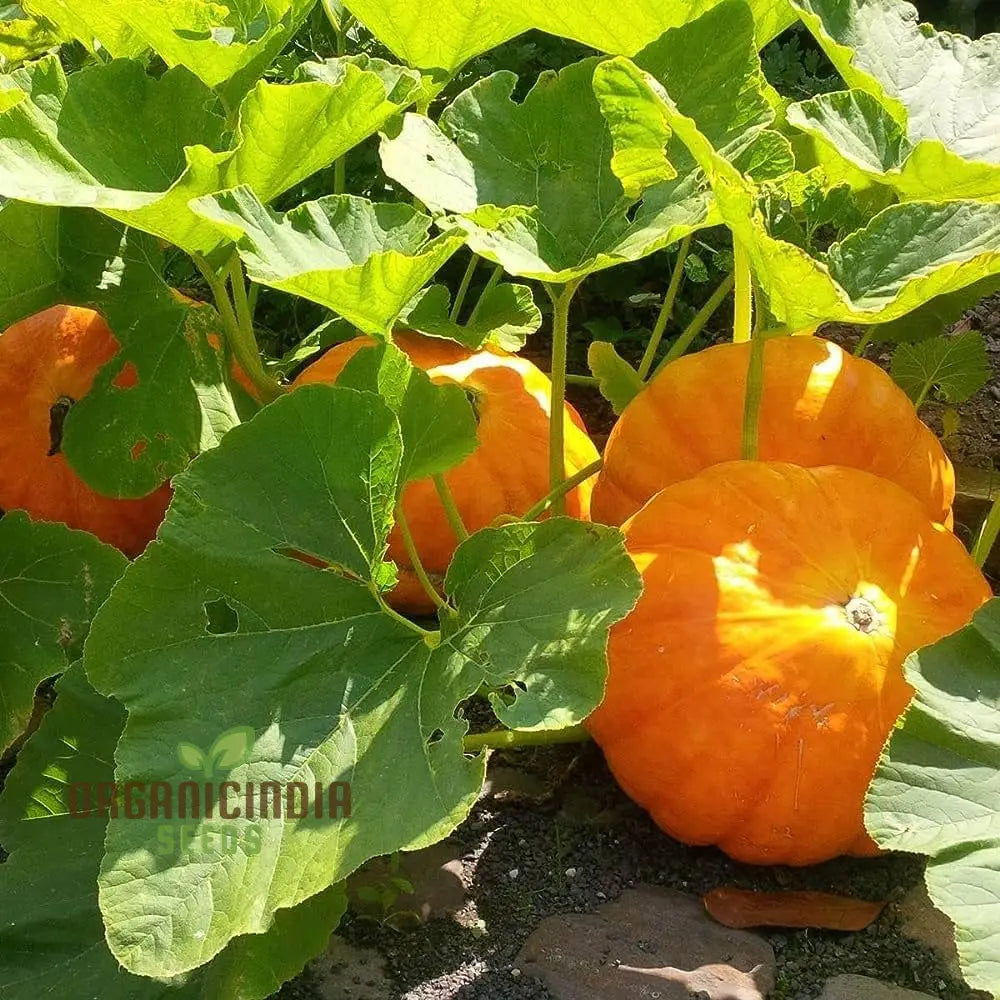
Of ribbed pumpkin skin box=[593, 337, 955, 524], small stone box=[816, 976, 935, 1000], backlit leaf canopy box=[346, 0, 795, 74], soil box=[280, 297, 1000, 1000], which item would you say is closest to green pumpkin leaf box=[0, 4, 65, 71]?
backlit leaf canopy box=[346, 0, 795, 74]

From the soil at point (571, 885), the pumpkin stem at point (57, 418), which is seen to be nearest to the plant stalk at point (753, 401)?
the soil at point (571, 885)

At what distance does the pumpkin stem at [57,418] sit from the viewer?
2.08 meters

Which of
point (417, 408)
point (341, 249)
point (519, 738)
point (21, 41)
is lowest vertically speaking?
point (519, 738)

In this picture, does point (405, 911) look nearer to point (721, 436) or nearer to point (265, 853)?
point (265, 853)

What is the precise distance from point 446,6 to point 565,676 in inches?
37.5

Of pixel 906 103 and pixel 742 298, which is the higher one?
pixel 906 103

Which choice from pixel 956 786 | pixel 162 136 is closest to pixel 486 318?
pixel 162 136

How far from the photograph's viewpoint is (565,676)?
4.54 ft

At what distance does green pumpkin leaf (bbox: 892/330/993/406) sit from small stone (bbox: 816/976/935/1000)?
1061 mm

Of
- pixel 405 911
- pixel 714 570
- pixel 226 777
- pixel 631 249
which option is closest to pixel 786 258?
pixel 631 249

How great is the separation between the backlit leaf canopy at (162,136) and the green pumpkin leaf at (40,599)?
52 cm

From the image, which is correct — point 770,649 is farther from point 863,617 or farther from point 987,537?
point 987,537

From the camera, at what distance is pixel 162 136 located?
1.67m

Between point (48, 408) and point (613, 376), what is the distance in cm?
94
